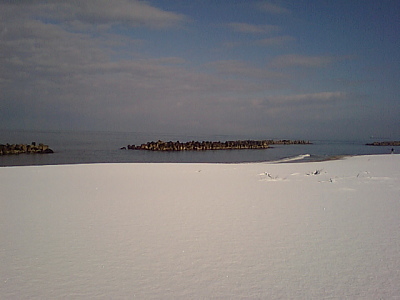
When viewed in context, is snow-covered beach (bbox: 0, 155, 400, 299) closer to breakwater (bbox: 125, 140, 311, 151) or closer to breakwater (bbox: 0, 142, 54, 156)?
breakwater (bbox: 0, 142, 54, 156)

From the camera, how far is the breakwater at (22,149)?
37.1 feet

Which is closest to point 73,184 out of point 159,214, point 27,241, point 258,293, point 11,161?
point 159,214

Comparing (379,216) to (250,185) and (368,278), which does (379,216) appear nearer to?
(368,278)

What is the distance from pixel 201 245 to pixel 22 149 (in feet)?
38.9

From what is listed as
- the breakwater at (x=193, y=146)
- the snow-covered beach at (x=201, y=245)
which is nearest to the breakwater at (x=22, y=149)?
the breakwater at (x=193, y=146)

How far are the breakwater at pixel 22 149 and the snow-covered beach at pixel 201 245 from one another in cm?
921

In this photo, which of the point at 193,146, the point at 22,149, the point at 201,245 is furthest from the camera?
the point at 193,146

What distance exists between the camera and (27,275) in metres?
1.43

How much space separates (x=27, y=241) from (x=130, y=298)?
95 centimetres

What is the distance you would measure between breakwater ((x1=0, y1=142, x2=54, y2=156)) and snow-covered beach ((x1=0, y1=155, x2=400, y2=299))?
921 cm

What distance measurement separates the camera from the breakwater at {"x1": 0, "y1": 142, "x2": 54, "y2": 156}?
445 inches

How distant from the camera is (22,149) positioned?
38.6ft

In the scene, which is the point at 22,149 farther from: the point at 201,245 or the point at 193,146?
the point at 201,245

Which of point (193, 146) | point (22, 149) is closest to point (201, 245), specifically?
point (22, 149)
